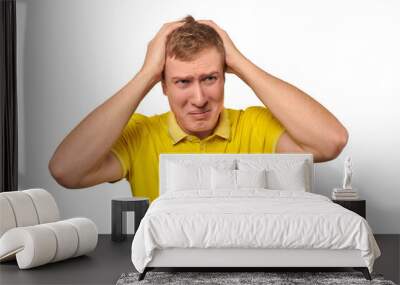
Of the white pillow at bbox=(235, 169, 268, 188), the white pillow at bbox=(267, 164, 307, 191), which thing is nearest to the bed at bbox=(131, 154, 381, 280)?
the white pillow at bbox=(235, 169, 268, 188)

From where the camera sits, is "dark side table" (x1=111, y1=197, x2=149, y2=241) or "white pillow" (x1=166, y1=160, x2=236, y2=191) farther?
"dark side table" (x1=111, y1=197, x2=149, y2=241)

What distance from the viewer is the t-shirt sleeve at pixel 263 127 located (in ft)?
22.5

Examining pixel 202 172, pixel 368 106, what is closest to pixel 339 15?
pixel 368 106

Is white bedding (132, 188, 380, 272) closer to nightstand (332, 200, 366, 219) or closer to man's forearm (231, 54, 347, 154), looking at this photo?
nightstand (332, 200, 366, 219)

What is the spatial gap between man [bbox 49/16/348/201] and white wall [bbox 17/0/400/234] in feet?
0.36

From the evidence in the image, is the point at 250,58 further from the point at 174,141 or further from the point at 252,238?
the point at 252,238

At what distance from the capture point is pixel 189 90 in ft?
22.3

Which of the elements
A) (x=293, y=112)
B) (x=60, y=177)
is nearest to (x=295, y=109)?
(x=293, y=112)

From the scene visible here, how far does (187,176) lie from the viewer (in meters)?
6.30

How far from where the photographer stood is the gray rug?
4.73 m

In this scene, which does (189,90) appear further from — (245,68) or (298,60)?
(298,60)

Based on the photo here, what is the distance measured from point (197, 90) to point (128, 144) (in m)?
0.89

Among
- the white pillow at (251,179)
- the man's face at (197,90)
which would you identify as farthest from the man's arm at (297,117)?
the white pillow at (251,179)

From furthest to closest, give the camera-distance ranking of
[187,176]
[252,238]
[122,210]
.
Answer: [122,210], [187,176], [252,238]
